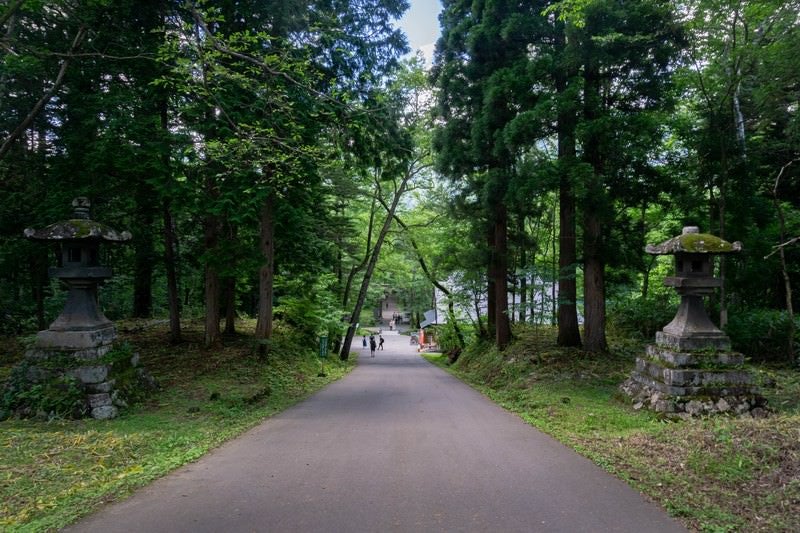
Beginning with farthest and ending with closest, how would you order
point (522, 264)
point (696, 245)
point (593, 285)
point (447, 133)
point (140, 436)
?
point (522, 264)
point (447, 133)
point (593, 285)
point (696, 245)
point (140, 436)

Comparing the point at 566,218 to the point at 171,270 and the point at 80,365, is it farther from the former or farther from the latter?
the point at 80,365

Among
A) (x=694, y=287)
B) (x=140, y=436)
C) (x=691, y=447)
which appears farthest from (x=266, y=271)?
(x=691, y=447)

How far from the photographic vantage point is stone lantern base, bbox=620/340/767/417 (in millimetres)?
6973

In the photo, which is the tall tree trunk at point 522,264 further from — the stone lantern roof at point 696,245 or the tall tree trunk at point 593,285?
the stone lantern roof at point 696,245

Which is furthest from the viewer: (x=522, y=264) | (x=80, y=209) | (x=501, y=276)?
(x=522, y=264)

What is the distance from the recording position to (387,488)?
436 cm

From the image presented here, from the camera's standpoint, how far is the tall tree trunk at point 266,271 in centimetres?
1202

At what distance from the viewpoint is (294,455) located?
17.9ft

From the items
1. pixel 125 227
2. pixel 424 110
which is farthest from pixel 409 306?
pixel 125 227

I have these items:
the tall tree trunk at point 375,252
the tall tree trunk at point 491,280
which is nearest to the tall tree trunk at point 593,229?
the tall tree trunk at point 491,280

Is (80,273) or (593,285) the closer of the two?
(80,273)

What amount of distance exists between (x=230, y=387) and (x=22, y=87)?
814cm

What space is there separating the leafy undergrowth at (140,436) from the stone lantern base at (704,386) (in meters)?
6.47

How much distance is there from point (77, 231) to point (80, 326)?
1554 millimetres
